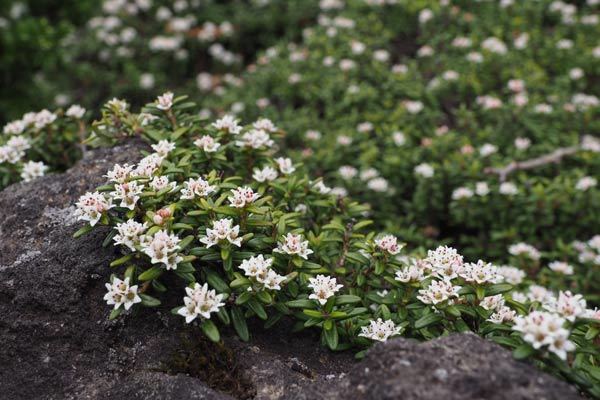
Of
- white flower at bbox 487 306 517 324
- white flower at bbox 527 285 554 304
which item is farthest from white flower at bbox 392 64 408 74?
white flower at bbox 487 306 517 324

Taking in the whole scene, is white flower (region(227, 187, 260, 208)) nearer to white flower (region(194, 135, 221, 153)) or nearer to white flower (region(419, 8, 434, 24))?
white flower (region(194, 135, 221, 153))

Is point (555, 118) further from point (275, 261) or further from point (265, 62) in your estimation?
point (275, 261)

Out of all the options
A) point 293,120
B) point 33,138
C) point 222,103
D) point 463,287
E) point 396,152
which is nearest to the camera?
point 463,287

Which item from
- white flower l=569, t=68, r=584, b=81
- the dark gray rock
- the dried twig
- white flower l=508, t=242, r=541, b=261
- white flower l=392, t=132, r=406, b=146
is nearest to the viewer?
the dark gray rock

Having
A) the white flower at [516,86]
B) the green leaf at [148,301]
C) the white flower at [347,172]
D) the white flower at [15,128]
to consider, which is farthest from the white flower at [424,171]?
the white flower at [15,128]

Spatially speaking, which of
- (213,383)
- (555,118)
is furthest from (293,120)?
(213,383)

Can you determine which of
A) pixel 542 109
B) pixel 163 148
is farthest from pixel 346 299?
pixel 542 109
